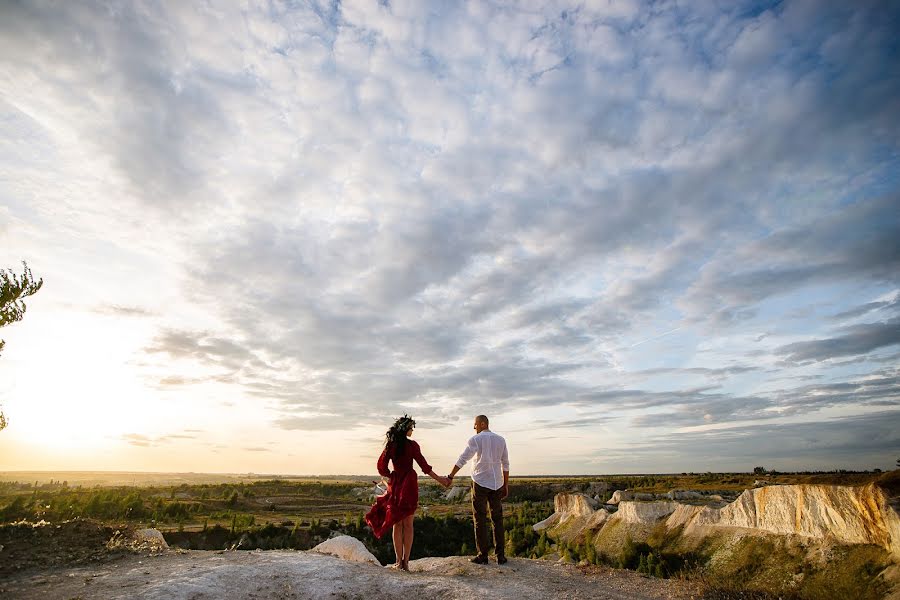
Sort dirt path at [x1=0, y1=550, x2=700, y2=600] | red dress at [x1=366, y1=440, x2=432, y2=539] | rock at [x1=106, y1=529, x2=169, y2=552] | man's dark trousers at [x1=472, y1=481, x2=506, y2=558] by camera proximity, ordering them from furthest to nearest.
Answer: rock at [x1=106, y1=529, x2=169, y2=552] < man's dark trousers at [x1=472, y1=481, x2=506, y2=558] < red dress at [x1=366, y1=440, x2=432, y2=539] < dirt path at [x1=0, y1=550, x2=700, y2=600]

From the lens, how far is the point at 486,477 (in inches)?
387

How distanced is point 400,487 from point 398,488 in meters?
0.06

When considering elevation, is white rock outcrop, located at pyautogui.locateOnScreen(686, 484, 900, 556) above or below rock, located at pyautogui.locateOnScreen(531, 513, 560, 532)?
above

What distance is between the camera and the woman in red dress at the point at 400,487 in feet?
30.1

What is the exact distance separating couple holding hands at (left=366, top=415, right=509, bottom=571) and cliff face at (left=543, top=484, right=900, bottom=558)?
686 centimetres

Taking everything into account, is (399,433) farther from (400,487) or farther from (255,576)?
(255,576)

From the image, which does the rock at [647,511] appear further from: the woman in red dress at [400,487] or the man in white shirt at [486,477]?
the woman in red dress at [400,487]

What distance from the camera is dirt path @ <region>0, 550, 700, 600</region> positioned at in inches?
287

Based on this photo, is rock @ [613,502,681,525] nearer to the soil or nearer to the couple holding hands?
the soil

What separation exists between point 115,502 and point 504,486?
46.9 meters

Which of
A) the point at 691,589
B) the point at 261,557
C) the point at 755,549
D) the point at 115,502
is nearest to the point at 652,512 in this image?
the point at 755,549

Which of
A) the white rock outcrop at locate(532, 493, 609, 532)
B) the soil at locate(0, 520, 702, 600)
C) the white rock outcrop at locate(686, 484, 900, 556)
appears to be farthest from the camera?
the white rock outcrop at locate(532, 493, 609, 532)

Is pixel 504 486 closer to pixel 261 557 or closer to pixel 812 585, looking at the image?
pixel 261 557


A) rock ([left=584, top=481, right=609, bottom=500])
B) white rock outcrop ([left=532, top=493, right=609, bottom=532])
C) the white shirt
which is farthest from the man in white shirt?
rock ([left=584, top=481, right=609, bottom=500])
